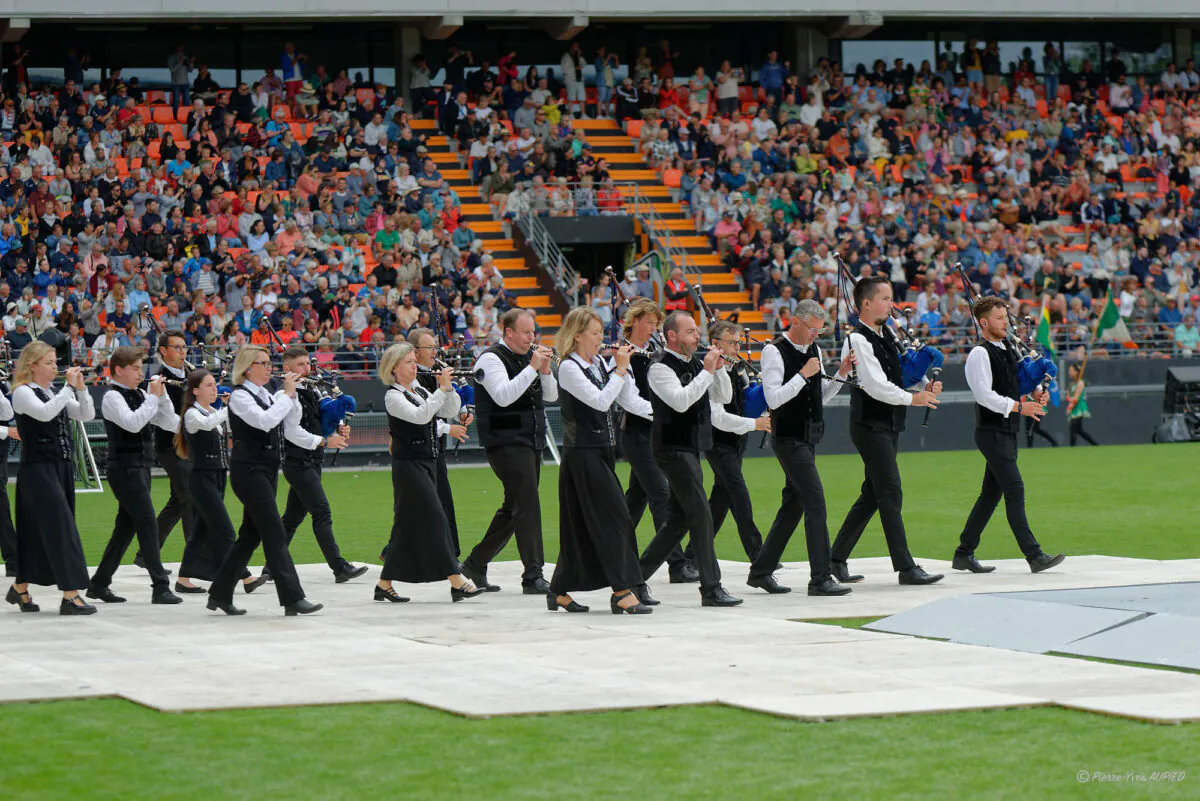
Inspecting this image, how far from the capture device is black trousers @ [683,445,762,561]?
42.4ft

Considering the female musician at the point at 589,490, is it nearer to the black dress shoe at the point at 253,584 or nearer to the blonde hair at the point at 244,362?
the blonde hair at the point at 244,362

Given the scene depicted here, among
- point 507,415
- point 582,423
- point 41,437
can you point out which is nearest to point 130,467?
point 41,437

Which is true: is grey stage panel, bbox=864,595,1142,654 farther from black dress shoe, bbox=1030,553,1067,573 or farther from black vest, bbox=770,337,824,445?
black dress shoe, bbox=1030,553,1067,573

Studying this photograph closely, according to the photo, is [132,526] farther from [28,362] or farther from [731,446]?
[731,446]

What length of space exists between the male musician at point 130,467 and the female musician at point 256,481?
89cm

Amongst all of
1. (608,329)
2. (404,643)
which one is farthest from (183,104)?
(404,643)

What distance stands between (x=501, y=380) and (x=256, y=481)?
5.55ft

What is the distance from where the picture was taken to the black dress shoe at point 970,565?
13.2 meters

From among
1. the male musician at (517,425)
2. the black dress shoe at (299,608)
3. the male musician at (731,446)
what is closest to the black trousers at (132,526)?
the black dress shoe at (299,608)

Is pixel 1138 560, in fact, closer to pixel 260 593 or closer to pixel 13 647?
pixel 260 593

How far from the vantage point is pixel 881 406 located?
12.7m

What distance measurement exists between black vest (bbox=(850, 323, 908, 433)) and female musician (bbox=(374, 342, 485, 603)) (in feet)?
9.18

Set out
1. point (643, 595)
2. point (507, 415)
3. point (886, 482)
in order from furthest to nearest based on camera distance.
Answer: point (886, 482) < point (507, 415) < point (643, 595)

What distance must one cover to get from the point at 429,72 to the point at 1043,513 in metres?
21.7
